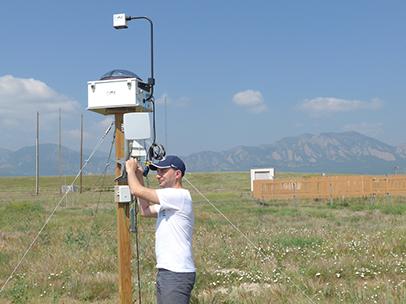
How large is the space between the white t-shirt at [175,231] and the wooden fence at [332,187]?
25.4m

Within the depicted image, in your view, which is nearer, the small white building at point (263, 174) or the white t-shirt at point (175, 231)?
the white t-shirt at point (175, 231)

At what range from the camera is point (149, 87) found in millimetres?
5383

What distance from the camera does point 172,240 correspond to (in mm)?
4094

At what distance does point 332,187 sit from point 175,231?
2569 cm

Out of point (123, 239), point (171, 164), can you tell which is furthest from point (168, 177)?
point (123, 239)

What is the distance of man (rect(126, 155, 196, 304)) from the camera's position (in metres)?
4.05

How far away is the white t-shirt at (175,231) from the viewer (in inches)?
160

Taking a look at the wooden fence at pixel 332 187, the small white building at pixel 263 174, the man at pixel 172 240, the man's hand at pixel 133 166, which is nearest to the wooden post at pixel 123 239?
the man's hand at pixel 133 166

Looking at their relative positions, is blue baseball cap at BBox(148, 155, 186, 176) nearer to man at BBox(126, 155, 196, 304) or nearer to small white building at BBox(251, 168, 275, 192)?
man at BBox(126, 155, 196, 304)

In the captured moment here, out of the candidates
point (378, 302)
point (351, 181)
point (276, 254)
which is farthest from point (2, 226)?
point (351, 181)

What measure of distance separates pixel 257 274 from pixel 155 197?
3.92 metres

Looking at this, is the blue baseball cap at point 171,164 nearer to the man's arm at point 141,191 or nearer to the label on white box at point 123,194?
the man's arm at point 141,191

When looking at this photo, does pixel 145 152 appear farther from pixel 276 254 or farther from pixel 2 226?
pixel 2 226

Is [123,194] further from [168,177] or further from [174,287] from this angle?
[174,287]
